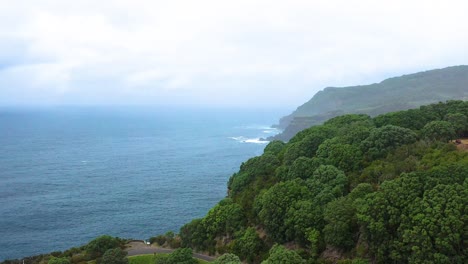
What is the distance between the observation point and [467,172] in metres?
31.9

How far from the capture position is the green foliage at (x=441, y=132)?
4594cm

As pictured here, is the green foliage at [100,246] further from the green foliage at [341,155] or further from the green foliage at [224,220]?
the green foliage at [341,155]

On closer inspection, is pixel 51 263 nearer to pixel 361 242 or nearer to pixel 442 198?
pixel 361 242

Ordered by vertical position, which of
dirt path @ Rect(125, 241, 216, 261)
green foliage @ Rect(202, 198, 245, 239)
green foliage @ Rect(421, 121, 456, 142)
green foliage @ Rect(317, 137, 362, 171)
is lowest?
dirt path @ Rect(125, 241, 216, 261)

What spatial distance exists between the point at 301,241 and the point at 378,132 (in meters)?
18.5

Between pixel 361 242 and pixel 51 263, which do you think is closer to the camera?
pixel 361 242

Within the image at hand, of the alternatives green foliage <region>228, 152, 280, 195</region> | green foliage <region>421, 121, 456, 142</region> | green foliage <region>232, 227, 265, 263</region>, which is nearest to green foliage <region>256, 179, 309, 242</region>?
green foliage <region>232, 227, 265, 263</region>

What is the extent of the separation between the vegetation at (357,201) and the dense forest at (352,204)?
10 cm

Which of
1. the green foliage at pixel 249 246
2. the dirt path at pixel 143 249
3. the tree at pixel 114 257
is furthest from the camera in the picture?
the dirt path at pixel 143 249

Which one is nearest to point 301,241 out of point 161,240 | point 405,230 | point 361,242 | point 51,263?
point 361,242

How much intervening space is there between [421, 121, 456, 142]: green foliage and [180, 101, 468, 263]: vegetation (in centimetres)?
12

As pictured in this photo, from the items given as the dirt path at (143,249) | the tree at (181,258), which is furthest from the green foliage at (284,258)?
the dirt path at (143,249)

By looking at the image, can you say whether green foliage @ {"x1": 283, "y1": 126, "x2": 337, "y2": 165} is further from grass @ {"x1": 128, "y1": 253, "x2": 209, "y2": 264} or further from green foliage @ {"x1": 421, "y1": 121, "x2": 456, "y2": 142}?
grass @ {"x1": 128, "y1": 253, "x2": 209, "y2": 264}

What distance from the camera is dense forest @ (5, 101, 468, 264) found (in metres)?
29.8
